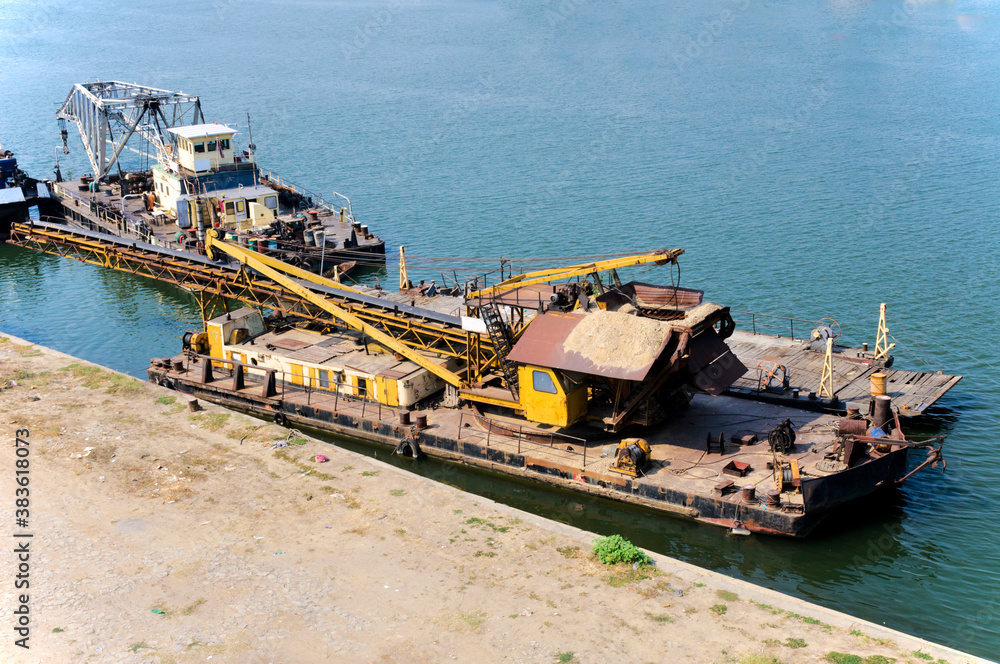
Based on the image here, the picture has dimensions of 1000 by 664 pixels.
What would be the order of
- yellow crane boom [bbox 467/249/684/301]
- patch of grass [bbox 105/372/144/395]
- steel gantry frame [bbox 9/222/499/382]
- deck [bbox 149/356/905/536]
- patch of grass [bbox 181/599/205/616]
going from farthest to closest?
1. patch of grass [bbox 105/372/144/395]
2. steel gantry frame [bbox 9/222/499/382]
3. yellow crane boom [bbox 467/249/684/301]
4. deck [bbox 149/356/905/536]
5. patch of grass [bbox 181/599/205/616]

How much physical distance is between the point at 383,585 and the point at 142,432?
13613mm

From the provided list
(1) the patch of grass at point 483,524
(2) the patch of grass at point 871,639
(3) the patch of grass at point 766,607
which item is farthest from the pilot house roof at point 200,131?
(2) the patch of grass at point 871,639

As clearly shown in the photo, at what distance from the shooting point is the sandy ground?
805 inches

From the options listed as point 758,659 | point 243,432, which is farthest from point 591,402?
point 758,659

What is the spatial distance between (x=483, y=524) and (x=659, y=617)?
617cm

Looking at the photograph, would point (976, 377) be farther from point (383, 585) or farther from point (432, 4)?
point (432, 4)

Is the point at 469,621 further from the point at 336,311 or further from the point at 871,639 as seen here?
the point at 336,311

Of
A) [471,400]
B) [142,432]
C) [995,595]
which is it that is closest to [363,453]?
[471,400]

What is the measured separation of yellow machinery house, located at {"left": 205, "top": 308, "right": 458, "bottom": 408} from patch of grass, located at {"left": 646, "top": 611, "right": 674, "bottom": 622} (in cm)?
1471

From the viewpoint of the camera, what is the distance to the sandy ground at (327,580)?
67.1 ft

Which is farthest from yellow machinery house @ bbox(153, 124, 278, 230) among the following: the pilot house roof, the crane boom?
the crane boom

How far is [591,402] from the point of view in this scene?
30.7m

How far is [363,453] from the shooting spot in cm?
3341

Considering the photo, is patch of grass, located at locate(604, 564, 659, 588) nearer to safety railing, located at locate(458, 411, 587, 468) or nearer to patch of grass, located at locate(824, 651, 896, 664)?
patch of grass, located at locate(824, 651, 896, 664)
